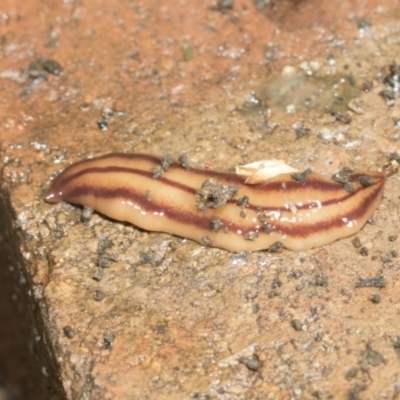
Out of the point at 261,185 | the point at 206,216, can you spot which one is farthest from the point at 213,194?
the point at 261,185

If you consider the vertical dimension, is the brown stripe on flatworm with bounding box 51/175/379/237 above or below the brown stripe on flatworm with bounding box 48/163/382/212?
below

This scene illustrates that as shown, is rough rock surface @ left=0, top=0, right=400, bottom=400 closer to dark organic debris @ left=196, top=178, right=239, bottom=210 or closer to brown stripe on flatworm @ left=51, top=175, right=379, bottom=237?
brown stripe on flatworm @ left=51, top=175, right=379, bottom=237

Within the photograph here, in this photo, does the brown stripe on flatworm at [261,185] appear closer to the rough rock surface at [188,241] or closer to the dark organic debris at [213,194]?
the dark organic debris at [213,194]

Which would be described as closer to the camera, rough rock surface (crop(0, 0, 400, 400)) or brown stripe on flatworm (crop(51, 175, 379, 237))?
Result: rough rock surface (crop(0, 0, 400, 400))

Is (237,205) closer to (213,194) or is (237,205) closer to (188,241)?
(213,194)

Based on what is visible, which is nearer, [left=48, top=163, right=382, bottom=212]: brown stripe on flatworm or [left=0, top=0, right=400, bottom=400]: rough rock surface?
[left=0, top=0, right=400, bottom=400]: rough rock surface

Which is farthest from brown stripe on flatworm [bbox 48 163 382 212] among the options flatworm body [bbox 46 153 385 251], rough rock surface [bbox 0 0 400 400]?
rough rock surface [bbox 0 0 400 400]

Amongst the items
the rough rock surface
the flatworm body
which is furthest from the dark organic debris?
the rough rock surface

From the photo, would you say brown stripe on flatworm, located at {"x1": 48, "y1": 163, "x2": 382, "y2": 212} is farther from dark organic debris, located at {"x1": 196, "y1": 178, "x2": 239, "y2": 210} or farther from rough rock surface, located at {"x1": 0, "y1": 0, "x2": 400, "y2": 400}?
rough rock surface, located at {"x1": 0, "y1": 0, "x2": 400, "y2": 400}

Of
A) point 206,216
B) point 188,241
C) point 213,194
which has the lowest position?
point 188,241

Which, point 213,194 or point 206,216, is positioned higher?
point 213,194

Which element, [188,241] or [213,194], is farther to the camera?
[188,241]
